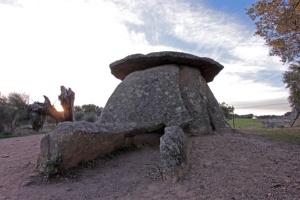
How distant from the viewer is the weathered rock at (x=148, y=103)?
6.51m

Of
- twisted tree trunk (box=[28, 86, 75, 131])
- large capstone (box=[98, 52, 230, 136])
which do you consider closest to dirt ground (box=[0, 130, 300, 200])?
large capstone (box=[98, 52, 230, 136])

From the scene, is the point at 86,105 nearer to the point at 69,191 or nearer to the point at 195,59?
the point at 195,59

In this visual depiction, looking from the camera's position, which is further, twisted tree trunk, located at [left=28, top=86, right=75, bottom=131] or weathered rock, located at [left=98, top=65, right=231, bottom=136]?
twisted tree trunk, located at [left=28, top=86, right=75, bottom=131]

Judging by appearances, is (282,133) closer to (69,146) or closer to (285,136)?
(285,136)

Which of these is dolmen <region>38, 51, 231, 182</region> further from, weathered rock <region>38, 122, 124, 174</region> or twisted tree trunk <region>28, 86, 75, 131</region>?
twisted tree trunk <region>28, 86, 75, 131</region>

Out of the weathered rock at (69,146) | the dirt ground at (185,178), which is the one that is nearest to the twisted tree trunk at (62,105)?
the dirt ground at (185,178)

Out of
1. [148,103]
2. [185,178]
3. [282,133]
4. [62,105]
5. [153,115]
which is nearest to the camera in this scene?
[185,178]

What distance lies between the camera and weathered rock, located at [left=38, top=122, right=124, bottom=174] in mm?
4793

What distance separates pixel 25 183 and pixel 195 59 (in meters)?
5.92

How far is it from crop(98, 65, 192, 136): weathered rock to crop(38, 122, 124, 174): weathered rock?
771 mm

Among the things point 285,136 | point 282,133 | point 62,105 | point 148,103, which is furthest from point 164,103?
point 282,133

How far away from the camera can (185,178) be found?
4.38 metres

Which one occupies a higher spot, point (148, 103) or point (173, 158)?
point (148, 103)

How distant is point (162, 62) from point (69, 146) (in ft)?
14.9
